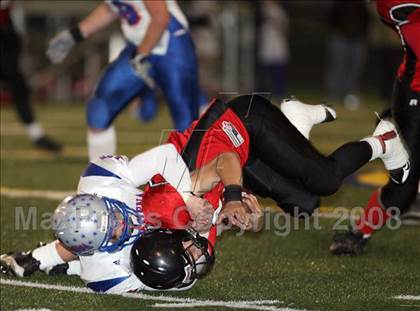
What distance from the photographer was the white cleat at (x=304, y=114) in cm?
510

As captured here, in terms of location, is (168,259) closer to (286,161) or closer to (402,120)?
(286,161)

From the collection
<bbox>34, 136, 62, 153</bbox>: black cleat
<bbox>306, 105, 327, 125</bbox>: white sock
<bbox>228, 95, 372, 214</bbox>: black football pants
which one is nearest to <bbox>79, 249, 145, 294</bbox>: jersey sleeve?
<bbox>228, 95, 372, 214</bbox>: black football pants

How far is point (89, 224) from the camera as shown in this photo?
4.02 meters

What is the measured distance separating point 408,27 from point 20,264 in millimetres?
2209

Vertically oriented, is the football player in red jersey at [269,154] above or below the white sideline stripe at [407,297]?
above

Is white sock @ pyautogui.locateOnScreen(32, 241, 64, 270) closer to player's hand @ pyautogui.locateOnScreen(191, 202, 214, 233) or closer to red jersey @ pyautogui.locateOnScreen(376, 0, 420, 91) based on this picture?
player's hand @ pyautogui.locateOnScreen(191, 202, 214, 233)

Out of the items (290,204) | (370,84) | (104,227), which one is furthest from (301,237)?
(370,84)

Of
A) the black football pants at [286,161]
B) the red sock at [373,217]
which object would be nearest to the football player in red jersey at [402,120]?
the red sock at [373,217]

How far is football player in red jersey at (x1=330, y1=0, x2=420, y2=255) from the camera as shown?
200 inches

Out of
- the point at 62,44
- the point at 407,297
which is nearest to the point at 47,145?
the point at 62,44

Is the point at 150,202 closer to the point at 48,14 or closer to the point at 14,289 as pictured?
the point at 14,289

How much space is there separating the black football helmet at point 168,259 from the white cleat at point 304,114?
108 cm

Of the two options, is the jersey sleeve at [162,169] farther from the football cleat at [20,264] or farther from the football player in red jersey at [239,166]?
the football cleat at [20,264]

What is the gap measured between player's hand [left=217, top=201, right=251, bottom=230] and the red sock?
1.25 m
